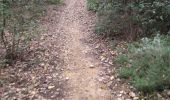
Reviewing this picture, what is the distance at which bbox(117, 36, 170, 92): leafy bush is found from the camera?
20.1 feet

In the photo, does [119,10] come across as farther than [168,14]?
Yes

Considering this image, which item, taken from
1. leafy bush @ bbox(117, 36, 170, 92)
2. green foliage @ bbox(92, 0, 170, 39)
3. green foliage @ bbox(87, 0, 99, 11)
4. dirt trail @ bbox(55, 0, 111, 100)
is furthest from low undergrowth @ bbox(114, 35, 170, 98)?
green foliage @ bbox(87, 0, 99, 11)

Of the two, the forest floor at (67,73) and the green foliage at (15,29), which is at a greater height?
the green foliage at (15,29)

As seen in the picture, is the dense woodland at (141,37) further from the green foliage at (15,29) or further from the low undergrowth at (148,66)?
the green foliage at (15,29)

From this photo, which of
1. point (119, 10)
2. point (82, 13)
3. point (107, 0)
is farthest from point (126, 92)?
point (82, 13)

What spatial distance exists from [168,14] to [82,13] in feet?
25.5

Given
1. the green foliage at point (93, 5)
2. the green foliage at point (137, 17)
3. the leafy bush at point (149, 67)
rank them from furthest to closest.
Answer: the green foliage at point (93, 5) < the green foliage at point (137, 17) < the leafy bush at point (149, 67)

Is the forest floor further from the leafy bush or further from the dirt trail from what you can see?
the leafy bush

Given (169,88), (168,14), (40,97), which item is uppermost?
(168,14)

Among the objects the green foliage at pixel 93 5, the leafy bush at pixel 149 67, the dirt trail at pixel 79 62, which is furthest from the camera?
the green foliage at pixel 93 5

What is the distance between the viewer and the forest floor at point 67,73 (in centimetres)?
666

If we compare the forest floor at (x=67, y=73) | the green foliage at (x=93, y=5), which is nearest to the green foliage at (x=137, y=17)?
the forest floor at (x=67, y=73)

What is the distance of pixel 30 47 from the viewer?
9984 millimetres

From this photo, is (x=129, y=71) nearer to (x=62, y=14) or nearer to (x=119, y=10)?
(x=119, y=10)
